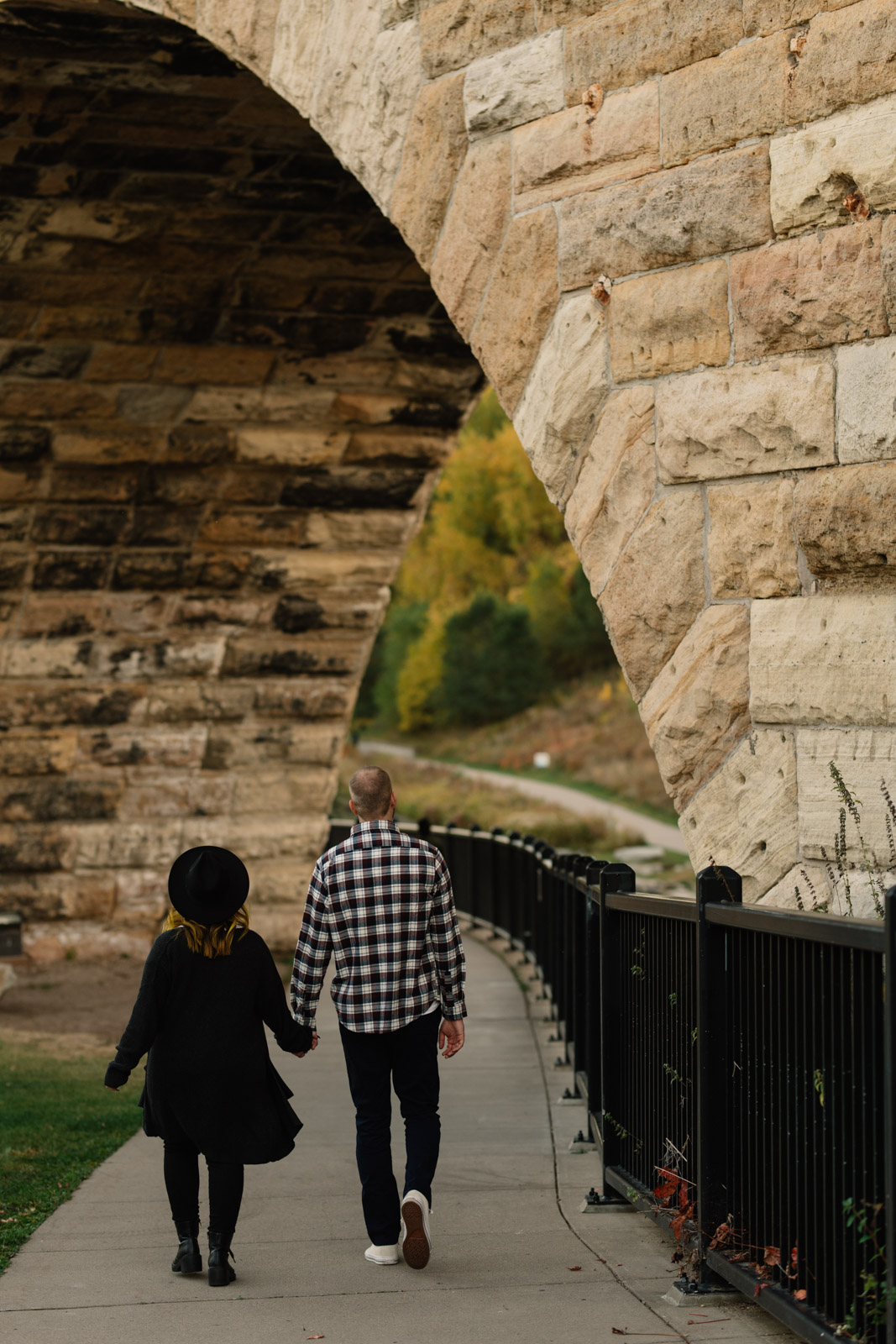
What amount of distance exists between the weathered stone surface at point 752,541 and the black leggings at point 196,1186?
224cm

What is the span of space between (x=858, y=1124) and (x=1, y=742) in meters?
9.55

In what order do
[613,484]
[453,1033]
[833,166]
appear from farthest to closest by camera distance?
[453,1033], [613,484], [833,166]

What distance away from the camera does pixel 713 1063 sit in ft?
13.4

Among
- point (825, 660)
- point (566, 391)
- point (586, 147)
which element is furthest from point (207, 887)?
point (586, 147)

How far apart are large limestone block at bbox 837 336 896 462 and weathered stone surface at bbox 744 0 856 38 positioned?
0.90 meters

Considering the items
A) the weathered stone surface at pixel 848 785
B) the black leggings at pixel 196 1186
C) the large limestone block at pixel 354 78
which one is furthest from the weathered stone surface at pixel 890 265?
the black leggings at pixel 196 1186

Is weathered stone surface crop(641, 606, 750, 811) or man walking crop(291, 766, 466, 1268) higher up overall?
weathered stone surface crop(641, 606, 750, 811)

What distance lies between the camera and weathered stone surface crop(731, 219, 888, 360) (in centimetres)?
392

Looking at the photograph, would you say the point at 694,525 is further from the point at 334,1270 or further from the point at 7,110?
the point at 7,110

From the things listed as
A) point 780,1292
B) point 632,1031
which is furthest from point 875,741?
point 632,1031

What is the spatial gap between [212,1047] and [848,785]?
2075 mm

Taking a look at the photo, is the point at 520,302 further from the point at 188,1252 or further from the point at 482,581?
the point at 482,581

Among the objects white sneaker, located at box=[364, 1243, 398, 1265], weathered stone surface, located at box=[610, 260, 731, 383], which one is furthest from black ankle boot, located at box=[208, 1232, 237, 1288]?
weathered stone surface, located at box=[610, 260, 731, 383]

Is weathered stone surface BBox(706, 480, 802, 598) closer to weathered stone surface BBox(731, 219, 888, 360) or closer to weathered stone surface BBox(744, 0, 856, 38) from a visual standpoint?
weathered stone surface BBox(731, 219, 888, 360)
